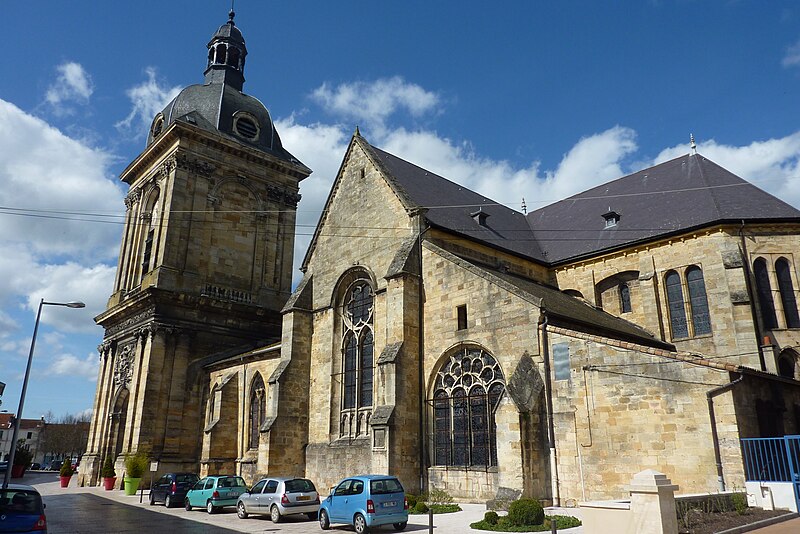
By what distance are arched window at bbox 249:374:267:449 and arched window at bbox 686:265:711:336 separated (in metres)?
18.5

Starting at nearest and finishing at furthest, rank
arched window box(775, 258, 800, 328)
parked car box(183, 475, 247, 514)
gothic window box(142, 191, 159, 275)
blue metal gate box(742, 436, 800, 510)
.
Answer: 1. blue metal gate box(742, 436, 800, 510)
2. parked car box(183, 475, 247, 514)
3. arched window box(775, 258, 800, 328)
4. gothic window box(142, 191, 159, 275)

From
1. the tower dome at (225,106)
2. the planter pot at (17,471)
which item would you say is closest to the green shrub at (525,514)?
the tower dome at (225,106)

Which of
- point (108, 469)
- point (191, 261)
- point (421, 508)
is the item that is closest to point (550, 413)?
point (421, 508)

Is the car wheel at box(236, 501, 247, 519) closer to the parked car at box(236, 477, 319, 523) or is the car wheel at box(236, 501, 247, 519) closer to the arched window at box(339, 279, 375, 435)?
→ the parked car at box(236, 477, 319, 523)

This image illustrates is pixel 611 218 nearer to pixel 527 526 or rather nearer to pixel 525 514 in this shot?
pixel 525 514

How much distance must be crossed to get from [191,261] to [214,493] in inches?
683

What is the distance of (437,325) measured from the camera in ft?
64.1

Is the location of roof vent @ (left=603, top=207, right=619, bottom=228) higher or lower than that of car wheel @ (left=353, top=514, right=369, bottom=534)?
higher

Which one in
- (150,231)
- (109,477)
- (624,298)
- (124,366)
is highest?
(150,231)

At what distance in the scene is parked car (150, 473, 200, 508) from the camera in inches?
824

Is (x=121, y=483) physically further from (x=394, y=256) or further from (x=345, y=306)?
(x=394, y=256)

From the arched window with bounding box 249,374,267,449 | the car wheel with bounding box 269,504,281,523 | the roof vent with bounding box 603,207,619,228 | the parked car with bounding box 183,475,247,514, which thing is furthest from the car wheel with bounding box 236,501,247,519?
the roof vent with bounding box 603,207,619,228

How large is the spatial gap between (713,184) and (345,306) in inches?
648

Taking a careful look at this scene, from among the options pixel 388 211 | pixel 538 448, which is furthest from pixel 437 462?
pixel 388 211
